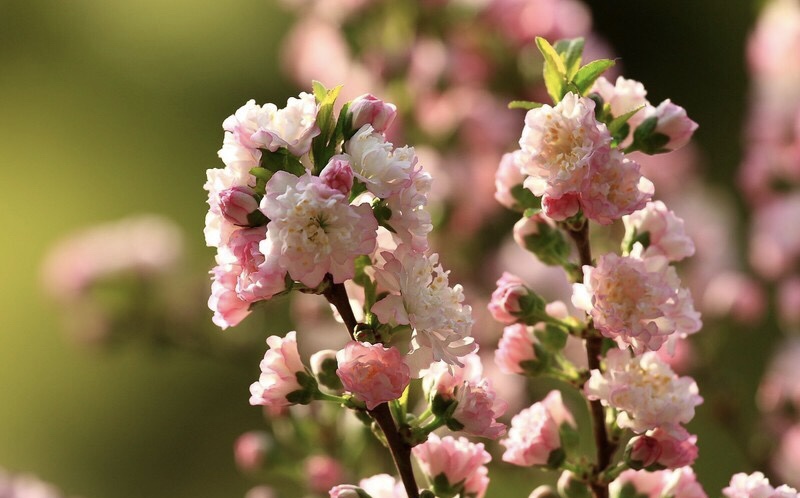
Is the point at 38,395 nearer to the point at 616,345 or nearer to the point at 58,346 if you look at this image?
the point at 58,346

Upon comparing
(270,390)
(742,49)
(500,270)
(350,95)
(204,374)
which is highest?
(742,49)

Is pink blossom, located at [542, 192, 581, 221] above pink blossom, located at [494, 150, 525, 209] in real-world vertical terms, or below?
below

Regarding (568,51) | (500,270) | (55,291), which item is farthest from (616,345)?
(55,291)

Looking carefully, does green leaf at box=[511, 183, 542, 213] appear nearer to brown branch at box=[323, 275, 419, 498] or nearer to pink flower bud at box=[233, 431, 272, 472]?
brown branch at box=[323, 275, 419, 498]

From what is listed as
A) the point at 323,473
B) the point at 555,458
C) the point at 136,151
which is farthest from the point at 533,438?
the point at 136,151

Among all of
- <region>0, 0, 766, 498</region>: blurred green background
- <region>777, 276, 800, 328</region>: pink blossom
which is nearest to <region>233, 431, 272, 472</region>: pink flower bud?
<region>777, 276, 800, 328</region>: pink blossom

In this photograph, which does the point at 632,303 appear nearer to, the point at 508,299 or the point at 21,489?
the point at 508,299
